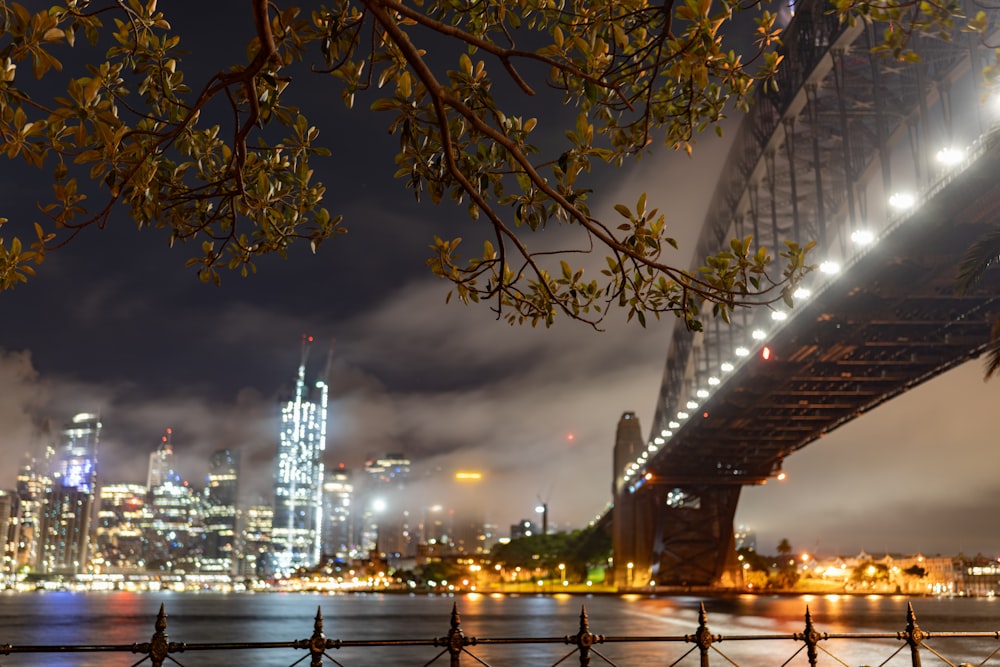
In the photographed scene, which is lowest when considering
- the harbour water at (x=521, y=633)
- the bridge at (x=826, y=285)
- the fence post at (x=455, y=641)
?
the harbour water at (x=521, y=633)

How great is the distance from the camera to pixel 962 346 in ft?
163

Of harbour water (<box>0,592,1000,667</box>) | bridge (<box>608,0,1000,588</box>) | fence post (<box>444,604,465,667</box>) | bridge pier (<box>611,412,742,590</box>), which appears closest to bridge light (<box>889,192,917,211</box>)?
bridge (<box>608,0,1000,588</box>)

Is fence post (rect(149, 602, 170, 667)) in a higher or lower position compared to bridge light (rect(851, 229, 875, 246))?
lower

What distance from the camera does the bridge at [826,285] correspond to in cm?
3734

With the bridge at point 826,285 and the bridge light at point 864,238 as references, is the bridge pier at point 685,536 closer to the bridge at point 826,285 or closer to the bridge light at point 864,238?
the bridge at point 826,285

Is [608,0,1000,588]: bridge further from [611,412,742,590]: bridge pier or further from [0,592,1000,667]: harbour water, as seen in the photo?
[0,592,1000,667]: harbour water

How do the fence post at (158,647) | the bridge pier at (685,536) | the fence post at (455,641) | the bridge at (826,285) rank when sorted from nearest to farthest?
the fence post at (158,647), the fence post at (455,641), the bridge at (826,285), the bridge pier at (685,536)

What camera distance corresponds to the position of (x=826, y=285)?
4422 cm

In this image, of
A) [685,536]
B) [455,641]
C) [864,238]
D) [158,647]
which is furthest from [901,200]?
[685,536]

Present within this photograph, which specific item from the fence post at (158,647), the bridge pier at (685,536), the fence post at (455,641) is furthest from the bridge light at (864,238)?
the bridge pier at (685,536)

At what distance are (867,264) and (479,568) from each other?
516 ft

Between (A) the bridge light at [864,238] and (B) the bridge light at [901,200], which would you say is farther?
(A) the bridge light at [864,238]

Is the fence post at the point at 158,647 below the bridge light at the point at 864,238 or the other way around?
below

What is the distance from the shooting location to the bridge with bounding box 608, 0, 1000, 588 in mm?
37344
